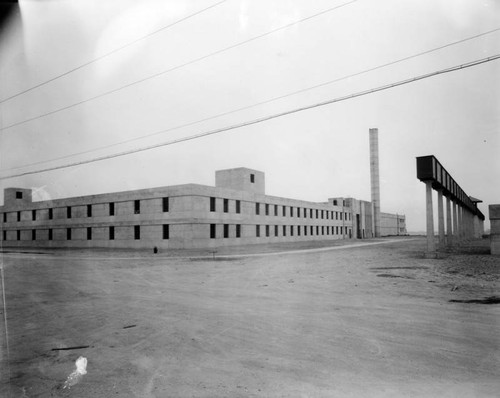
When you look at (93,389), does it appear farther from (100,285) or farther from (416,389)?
(100,285)

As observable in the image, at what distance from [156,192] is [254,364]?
1406 inches

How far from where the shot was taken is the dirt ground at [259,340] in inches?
195

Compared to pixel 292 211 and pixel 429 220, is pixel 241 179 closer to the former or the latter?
pixel 292 211

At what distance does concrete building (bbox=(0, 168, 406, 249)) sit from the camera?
1503 inches

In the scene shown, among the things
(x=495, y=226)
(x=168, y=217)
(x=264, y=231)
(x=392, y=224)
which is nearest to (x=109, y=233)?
(x=168, y=217)

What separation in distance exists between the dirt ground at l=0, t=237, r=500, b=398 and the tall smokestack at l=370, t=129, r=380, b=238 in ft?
210

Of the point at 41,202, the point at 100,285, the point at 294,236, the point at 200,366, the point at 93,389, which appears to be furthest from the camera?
the point at 294,236

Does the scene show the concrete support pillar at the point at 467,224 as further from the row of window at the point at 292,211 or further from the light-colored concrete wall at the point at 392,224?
the light-colored concrete wall at the point at 392,224

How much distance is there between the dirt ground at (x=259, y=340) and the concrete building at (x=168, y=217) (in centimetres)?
2462

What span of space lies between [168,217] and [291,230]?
24216mm

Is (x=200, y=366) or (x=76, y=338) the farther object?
(x=76, y=338)

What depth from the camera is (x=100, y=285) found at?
14297 mm

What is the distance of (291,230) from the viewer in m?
57.3

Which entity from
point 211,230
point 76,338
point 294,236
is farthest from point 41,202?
point 76,338
